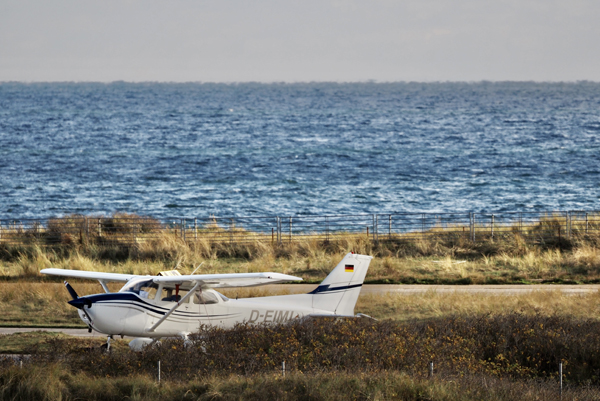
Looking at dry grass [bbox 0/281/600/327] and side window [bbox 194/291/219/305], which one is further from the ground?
side window [bbox 194/291/219/305]

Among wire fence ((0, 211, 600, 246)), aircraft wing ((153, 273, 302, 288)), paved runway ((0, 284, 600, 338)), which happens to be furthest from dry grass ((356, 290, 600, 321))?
wire fence ((0, 211, 600, 246))

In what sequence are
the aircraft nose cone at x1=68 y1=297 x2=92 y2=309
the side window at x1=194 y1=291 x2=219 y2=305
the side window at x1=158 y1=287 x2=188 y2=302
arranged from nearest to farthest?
1. the aircraft nose cone at x1=68 y1=297 x2=92 y2=309
2. the side window at x1=158 y1=287 x2=188 y2=302
3. the side window at x1=194 y1=291 x2=219 y2=305

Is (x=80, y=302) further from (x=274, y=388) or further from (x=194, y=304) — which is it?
(x=274, y=388)

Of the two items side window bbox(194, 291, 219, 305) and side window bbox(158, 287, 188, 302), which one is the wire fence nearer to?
side window bbox(194, 291, 219, 305)

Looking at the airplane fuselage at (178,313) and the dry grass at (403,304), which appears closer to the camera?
the airplane fuselage at (178,313)

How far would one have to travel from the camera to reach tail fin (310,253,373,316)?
18.5 meters

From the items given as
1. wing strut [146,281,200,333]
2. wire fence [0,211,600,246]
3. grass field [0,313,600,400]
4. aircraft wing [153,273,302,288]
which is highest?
aircraft wing [153,273,302,288]

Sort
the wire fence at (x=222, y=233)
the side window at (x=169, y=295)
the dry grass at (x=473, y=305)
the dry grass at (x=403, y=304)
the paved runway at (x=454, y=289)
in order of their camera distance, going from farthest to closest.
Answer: the wire fence at (x=222, y=233) → the paved runway at (x=454, y=289) → the dry grass at (x=403, y=304) → the dry grass at (x=473, y=305) → the side window at (x=169, y=295)

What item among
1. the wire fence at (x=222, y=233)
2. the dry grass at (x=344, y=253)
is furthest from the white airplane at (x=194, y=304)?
the wire fence at (x=222, y=233)

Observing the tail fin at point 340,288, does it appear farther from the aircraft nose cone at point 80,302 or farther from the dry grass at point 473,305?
the aircraft nose cone at point 80,302

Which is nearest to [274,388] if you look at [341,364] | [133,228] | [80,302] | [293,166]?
[341,364]

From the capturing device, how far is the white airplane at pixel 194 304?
16047mm

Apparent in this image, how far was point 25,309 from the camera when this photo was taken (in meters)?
22.4

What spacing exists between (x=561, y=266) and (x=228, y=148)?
3026 inches
